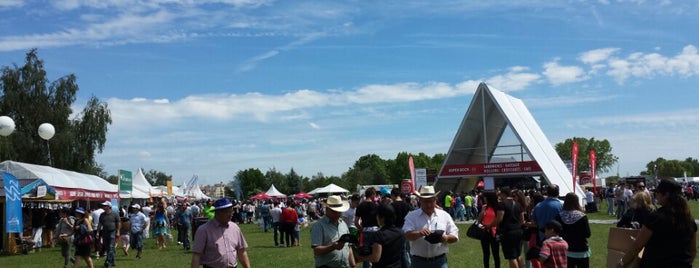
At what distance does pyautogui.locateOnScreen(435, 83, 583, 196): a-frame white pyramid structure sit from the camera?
3541cm

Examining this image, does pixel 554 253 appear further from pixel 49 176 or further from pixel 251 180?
pixel 251 180

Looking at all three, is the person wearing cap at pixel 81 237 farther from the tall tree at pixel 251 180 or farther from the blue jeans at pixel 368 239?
the tall tree at pixel 251 180

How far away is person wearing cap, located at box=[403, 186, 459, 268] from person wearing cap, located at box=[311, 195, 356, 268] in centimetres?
67

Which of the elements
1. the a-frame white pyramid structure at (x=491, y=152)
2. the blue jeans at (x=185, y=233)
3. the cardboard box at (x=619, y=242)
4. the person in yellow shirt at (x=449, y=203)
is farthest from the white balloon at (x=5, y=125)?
the a-frame white pyramid structure at (x=491, y=152)

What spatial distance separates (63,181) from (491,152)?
2779 centimetres

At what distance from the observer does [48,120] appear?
39031mm

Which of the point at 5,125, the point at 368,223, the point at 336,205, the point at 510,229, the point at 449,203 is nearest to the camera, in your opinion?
the point at 368,223

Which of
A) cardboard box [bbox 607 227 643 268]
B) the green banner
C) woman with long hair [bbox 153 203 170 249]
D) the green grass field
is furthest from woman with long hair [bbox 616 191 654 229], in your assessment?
the green banner

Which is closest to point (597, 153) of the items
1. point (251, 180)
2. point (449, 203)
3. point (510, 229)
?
point (251, 180)

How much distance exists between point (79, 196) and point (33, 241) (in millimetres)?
2276

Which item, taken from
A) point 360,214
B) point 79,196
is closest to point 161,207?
point 79,196

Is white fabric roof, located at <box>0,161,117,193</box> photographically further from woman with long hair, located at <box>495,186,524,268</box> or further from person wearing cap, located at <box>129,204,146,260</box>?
woman with long hair, located at <box>495,186,524,268</box>

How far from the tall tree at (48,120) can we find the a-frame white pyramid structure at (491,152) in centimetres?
2293

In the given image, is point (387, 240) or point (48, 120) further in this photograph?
point (48, 120)
